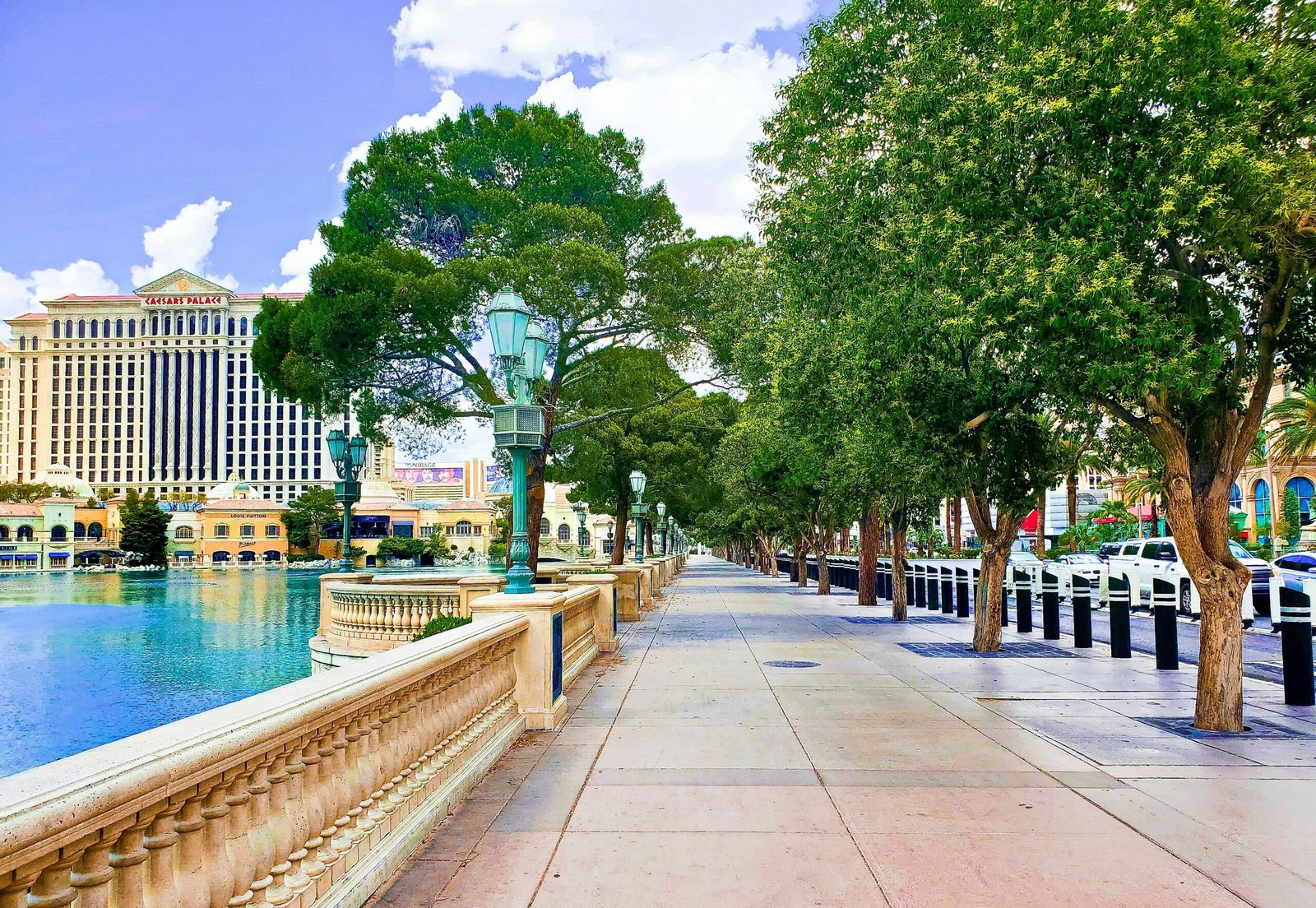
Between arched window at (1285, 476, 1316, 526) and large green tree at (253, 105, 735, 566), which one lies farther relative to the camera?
arched window at (1285, 476, 1316, 526)

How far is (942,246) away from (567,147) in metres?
15.5

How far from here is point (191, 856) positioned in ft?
9.82

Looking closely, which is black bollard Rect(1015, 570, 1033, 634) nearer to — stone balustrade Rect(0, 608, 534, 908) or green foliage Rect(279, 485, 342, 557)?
stone balustrade Rect(0, 608, 534, 908)

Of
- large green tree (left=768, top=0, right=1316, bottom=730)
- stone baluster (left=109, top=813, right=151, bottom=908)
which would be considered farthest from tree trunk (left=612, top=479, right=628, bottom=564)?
stone baluster (left=109, top=813, right=151, bottom=908)

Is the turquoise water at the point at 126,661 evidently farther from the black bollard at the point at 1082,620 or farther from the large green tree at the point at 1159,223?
the black bollard at the point at 1082,620

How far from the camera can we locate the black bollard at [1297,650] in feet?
33.6


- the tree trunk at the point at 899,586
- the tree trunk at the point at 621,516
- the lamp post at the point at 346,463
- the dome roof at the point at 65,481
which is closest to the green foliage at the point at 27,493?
the dome roof at the point at 65,481

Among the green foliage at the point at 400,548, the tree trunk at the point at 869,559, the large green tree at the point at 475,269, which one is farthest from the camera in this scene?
the green foliage at the point at 400,548

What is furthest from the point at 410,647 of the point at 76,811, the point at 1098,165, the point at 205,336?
the point at 205,336

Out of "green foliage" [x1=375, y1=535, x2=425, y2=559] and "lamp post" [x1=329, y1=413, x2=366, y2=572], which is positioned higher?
"lamp post" [x1=329, y1=413, x2=366, y2=572]

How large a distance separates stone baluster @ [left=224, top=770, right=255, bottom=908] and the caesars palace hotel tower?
552 feet

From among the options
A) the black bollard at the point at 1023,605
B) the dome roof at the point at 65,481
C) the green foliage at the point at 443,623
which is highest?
the dome roof at the point at 65,481

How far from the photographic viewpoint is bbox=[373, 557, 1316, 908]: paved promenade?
4.84m

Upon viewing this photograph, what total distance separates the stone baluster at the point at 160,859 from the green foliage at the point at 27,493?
444 feet
